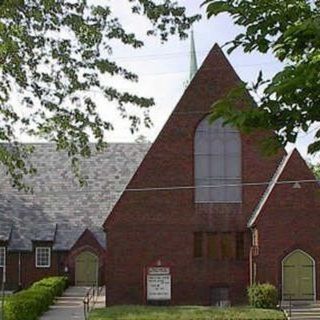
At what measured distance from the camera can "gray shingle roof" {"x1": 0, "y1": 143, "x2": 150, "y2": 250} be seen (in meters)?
47.7

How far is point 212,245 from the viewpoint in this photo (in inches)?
1403

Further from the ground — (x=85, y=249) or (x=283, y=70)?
(x=283, y=70)

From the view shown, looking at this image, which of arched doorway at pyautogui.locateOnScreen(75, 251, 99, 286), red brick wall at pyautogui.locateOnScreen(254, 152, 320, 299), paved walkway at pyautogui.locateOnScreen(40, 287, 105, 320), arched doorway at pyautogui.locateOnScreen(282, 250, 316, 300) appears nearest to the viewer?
paved walkway at pyautogui.locateOnScreen(40, 287, 105, 320)

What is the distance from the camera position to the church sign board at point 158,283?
3472 centimetres

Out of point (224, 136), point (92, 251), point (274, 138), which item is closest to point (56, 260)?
point (92, 251)

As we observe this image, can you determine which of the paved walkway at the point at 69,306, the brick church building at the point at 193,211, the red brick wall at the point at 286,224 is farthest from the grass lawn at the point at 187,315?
the brick church building at the point at 193,211

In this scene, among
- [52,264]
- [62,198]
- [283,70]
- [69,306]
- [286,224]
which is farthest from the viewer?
[62,198]

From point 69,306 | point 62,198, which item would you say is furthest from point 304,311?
point 62,198

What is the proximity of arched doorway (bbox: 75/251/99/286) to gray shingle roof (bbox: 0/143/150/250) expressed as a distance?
1108mm

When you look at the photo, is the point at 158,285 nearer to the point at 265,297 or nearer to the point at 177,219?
the point at 177,219

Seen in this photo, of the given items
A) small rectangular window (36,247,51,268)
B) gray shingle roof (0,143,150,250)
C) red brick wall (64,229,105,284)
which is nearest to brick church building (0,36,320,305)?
red brick wall (64,229,105,284)

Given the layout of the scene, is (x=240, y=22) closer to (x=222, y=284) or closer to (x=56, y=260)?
(x=222, y=284)

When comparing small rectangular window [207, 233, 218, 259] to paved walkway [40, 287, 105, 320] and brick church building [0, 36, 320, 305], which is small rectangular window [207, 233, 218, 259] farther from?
paved walkway [40, 287, 105, 320]

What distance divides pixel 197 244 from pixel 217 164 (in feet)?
13.3
